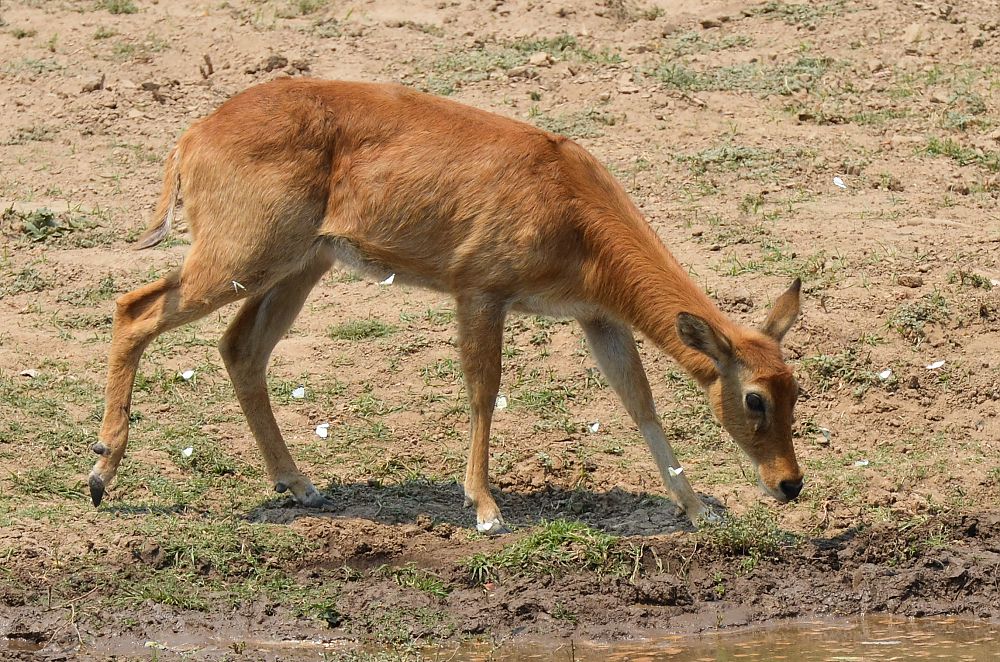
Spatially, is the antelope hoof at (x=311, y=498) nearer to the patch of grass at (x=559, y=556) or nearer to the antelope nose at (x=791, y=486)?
the patch of grass at (x=559, y=556)

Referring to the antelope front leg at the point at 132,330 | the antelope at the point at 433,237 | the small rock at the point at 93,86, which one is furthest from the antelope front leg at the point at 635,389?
the small rock at the point at 93,86

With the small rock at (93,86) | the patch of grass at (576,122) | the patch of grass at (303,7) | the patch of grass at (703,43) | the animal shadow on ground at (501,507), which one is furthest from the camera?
the patch of grass at (303,7)

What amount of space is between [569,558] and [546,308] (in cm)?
160

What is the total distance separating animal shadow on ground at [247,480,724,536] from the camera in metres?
8.88

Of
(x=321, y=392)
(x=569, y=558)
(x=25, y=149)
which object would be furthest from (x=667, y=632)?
(x=25, y=149)

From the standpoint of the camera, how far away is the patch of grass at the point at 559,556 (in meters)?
8.16

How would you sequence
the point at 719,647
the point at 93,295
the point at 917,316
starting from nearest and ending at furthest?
1. the point at 719,647
2. the point at 917,316
3. the point at 93,295

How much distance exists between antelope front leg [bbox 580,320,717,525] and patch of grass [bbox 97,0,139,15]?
336 inches

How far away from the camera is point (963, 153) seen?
41.9 ft

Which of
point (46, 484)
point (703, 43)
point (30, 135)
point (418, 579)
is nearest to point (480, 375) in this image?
point (418, 579)

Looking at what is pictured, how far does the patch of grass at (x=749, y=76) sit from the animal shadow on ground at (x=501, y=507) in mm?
5865

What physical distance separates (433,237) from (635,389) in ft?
4.92

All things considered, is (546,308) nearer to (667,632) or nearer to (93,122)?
(667,632)

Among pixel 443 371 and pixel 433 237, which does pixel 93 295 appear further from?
pixel 433 237
